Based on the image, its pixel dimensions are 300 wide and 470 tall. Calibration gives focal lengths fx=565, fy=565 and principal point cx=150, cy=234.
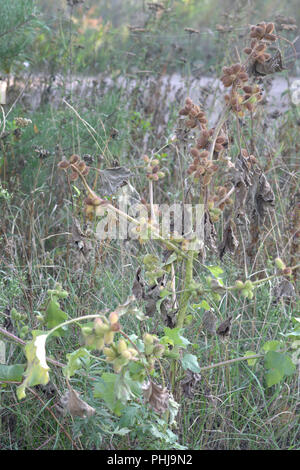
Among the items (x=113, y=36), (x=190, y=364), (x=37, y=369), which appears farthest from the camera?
(x=113, y=36)

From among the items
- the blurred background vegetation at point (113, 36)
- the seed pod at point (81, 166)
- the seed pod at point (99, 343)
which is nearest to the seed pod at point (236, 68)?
the seed pod at point (81, 166)

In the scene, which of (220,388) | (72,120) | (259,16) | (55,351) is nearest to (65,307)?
(55,351)

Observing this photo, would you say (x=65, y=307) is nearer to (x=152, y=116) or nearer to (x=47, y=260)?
(x=47, y=260)

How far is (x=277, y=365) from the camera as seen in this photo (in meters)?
1.37

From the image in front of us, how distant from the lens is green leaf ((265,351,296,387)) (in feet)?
4.47

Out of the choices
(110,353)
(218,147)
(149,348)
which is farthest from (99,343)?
(218,147)

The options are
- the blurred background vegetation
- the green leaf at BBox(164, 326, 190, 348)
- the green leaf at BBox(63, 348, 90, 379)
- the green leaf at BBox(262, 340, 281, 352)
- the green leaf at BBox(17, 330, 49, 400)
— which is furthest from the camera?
the blurred background vegetation

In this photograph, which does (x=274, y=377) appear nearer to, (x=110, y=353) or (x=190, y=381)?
(x=190, y=381)

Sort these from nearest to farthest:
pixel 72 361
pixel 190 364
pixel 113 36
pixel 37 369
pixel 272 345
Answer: pixel 37 369 → pixel 72 361 → pixel 190 364 → pixel 272 345 → pixel 113 36

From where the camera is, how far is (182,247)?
4.33ft

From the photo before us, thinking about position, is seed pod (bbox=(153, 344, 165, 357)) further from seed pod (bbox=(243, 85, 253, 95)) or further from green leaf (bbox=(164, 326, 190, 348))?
seed pod (bbox=(243, 85, 253, 95))

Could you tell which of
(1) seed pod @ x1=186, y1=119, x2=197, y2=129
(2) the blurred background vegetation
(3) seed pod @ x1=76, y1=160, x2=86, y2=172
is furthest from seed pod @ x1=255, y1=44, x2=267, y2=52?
(2) the blurred background vegetation
